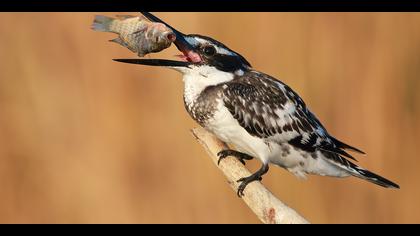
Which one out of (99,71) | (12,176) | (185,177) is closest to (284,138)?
(185,177)

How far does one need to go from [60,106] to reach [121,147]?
1.53 feet

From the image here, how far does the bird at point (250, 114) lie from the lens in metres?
4.83

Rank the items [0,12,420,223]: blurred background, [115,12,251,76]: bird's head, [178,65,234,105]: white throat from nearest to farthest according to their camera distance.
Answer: [115,12,251,76]: bird's head → [178,65,234,105]: white throat → [0,12,420,223]: blurred background

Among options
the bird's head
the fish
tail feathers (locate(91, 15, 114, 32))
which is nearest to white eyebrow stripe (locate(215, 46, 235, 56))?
the bird's head

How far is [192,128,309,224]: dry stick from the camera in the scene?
3957 millimetres

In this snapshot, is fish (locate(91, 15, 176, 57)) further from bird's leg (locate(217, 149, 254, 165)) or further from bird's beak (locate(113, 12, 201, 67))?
bird's leg (locate(217, 149, 254, 165))

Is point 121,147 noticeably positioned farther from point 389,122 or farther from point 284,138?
point 389,122

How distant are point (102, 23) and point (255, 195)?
44.8 inches

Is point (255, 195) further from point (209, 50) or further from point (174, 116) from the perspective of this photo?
point (174, 116)

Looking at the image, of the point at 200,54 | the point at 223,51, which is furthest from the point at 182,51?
the point at 223,51

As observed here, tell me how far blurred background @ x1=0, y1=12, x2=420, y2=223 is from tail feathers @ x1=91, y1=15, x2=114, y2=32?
1.18m

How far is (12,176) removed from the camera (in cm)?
600

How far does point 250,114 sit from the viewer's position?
488cm

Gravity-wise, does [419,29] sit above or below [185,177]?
above
